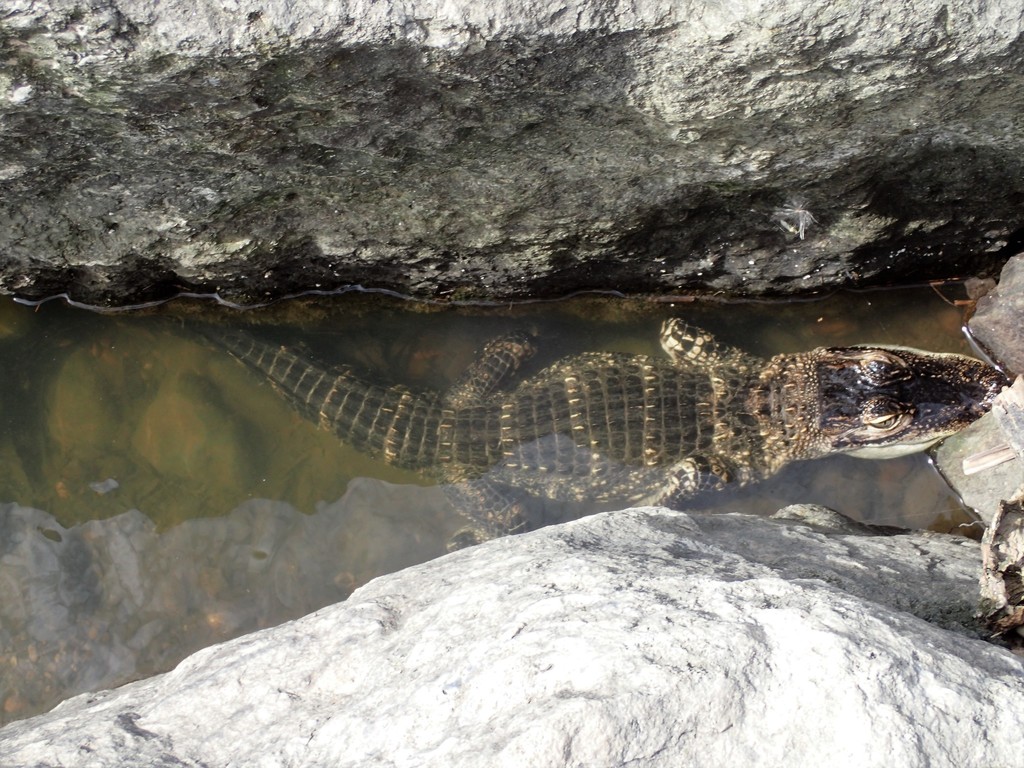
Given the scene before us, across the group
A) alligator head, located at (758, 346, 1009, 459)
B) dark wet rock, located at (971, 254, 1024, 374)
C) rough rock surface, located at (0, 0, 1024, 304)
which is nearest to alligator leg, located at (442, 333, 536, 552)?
rough rock surface, located at (0, 0, 1024, 304)

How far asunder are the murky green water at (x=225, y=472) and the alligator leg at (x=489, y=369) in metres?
0.07

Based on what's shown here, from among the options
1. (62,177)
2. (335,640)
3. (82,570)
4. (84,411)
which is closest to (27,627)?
(82,570)

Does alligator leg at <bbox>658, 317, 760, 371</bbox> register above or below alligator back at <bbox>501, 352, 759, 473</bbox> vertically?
above

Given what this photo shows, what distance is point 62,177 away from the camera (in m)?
3.22

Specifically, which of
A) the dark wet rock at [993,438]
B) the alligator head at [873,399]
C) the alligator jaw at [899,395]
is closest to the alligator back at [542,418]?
the alligator head at [873,399]

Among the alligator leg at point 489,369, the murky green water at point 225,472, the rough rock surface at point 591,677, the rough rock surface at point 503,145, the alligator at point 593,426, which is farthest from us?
the alligator leg at point 489,369

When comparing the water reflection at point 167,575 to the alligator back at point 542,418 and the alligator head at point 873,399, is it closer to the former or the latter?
the alligator back at point 542,418

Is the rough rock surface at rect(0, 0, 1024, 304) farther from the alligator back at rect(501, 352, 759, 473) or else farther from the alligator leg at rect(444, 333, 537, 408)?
the alligator back at rect(501, 352, 759, 473)

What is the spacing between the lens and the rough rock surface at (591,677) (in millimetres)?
1867

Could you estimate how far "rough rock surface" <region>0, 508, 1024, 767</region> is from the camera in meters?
1.87

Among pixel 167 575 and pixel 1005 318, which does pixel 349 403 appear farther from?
pixel 1005 318

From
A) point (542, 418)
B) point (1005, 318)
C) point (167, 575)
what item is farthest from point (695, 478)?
point (167, 575)

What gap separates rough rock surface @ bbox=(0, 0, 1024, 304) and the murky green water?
0.25 metres

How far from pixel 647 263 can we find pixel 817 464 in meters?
1.54
